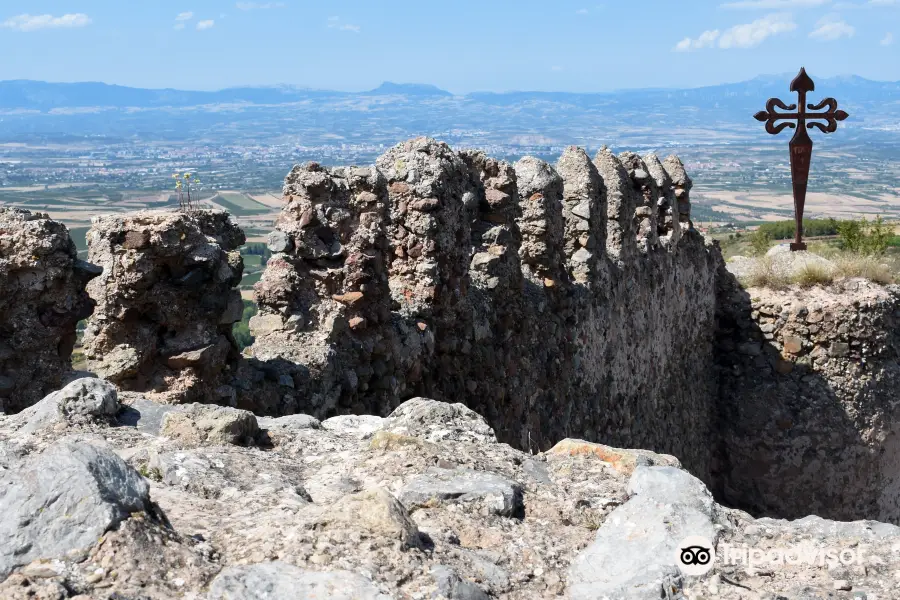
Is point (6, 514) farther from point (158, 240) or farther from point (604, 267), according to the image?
point (604, 267)

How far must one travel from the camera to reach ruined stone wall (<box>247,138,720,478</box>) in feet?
19.9

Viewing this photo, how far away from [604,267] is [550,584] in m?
6.42

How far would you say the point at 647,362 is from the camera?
10.2 metres

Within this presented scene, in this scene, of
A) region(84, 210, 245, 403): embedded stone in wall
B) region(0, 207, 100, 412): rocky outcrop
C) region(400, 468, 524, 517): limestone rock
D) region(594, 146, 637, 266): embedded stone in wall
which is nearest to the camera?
region(400, 468, 524, 517): limestone rock

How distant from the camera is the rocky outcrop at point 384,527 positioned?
2539 mm

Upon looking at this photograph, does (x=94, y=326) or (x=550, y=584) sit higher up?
(x=94, y=326)

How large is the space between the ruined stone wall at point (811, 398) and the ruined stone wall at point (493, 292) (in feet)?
3.95

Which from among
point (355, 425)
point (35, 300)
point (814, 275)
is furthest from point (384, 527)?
point (814, 275)

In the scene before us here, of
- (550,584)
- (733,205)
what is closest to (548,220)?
(550,584)

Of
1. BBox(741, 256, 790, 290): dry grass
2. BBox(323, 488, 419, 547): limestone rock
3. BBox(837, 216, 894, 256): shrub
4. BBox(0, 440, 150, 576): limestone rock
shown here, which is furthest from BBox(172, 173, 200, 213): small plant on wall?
BBox(837, 216, 894, 256): shrub

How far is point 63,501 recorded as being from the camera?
2.62 meters

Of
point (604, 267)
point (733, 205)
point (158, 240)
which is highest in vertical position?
point (158, 240)

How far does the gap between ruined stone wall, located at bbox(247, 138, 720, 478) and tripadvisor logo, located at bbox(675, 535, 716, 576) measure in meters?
3.02

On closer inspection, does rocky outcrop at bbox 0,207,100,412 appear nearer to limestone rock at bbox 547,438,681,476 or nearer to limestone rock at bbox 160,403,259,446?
limestone rock at bbox 160,403,259,446
